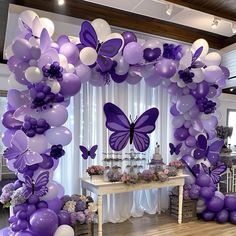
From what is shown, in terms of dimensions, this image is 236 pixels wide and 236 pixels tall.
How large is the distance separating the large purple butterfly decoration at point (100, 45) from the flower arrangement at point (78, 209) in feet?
5.04

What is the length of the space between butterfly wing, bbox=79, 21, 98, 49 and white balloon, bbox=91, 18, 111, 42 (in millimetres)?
76

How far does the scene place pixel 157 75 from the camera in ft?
11.3

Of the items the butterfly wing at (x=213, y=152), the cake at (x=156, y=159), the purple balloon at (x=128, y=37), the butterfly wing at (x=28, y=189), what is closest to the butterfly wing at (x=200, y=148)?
the butterfly wing at (x=213, y=152)

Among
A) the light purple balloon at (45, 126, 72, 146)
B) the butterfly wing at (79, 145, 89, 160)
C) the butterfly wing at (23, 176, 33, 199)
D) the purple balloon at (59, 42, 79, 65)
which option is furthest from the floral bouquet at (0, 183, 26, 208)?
the purple balloon at (59, 42, 79, 65)

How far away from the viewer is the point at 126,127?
3352 mm

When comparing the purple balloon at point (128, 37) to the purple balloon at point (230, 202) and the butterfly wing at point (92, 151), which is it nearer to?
the butterfly wing at point (92, 151)

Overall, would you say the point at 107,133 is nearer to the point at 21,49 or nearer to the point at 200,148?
the point at 200,148

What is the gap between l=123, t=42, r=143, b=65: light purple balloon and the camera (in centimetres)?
305

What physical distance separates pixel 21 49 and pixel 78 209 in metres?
1.82

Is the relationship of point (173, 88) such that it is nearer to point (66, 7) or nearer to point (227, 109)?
point (66, 7)

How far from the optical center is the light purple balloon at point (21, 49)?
2528 millimetres

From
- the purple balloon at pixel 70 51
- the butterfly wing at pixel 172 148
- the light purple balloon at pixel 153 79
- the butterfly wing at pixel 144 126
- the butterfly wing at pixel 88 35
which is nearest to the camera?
the butterfly wing at pixel 88 35

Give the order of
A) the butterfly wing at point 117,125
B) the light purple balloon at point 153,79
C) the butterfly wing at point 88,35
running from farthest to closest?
the light purple balloon at point 153,79
the butterfly wing at point 117,125
the butterfly wing at point 88,35

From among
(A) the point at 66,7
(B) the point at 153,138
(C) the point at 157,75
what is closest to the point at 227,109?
(B) the point at 153,138
